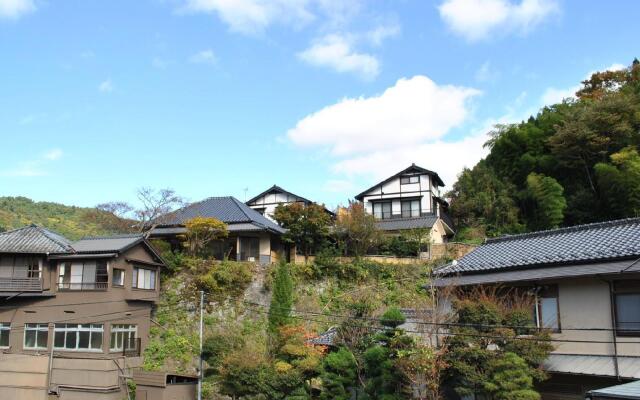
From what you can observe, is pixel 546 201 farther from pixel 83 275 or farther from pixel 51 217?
pixel 51 217

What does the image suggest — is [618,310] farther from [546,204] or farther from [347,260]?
[546,204]

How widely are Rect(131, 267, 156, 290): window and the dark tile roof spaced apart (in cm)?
1918

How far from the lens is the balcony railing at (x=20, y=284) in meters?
29.0

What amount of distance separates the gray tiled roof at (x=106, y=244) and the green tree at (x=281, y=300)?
331 inches

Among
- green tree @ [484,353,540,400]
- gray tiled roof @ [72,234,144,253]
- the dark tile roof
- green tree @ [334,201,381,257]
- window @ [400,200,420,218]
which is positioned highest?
window @ [400,200,420,218]

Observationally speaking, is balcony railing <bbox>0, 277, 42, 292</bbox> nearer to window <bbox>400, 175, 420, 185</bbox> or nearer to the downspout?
the downspout

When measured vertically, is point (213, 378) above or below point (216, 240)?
below

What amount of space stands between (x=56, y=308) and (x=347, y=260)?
58.1 feet

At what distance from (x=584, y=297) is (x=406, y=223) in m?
29.6

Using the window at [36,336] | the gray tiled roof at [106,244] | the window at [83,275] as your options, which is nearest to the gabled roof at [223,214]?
the gray tiled roof at [106,244]

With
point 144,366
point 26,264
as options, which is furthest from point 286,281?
point 26,264

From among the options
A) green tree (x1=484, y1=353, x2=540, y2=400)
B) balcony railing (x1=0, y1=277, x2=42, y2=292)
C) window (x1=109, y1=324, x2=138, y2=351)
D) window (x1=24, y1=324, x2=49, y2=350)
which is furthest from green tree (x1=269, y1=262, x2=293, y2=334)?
green tree (x1=484, y1=353, x2=540, y2=400)

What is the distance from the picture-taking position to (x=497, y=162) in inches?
1880

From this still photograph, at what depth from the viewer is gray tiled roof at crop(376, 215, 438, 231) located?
143ft
